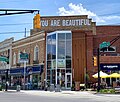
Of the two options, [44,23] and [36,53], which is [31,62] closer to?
[36,53]

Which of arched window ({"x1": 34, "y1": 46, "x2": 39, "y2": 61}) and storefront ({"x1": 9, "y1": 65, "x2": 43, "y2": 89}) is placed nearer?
storefront ({"x1": 9, "y1": 65, "x2": 43, "y2": 89})

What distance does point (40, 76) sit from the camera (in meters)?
54.0

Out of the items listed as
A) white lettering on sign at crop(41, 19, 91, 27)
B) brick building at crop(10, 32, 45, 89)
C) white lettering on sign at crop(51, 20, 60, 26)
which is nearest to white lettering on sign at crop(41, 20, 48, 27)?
white lettering on sign at crop(41, 19, 91, 27)

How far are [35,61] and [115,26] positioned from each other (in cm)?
1499

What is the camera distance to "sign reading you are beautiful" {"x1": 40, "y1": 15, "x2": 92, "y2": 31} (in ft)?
182

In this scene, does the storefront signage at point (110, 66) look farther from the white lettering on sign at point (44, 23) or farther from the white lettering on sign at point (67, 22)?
the white lettering on sign at point (44, 23)

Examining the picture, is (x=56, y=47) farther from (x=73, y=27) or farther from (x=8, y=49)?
(x=8, y=49)

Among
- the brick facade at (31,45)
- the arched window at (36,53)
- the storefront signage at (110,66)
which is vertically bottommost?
the storefront signage at (110,66)

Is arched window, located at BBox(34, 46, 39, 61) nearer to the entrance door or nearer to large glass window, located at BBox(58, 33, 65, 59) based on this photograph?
large glass window, located at BBox(58, 33, 65, 59)

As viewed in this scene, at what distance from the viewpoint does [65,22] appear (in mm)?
56531

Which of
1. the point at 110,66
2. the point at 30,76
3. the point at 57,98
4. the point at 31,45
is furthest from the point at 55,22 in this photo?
the point at 57,98

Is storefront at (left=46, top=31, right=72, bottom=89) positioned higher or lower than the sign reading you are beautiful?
lower

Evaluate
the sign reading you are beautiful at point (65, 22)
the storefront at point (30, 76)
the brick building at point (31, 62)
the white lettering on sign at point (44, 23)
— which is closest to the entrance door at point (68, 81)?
the brick building at point (31, 62)

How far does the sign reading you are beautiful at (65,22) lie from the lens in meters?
55.6
